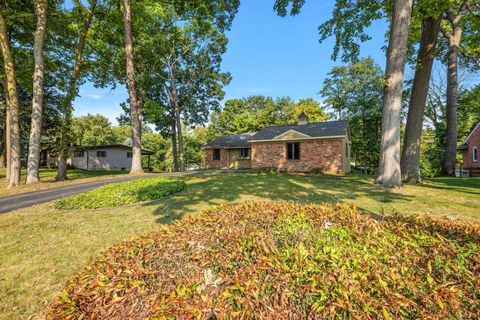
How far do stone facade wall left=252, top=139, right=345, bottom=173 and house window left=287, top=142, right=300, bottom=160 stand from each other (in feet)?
0.88

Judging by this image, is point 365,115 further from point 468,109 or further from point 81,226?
point 81,226

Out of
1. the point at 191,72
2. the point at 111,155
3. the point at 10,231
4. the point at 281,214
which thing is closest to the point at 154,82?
the point at 191,72

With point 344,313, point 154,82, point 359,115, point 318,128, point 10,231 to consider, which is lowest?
point 10,231

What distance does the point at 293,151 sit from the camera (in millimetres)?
18094

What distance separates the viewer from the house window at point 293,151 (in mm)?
17906

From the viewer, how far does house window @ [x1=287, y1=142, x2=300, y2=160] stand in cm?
1791

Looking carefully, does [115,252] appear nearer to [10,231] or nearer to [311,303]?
[311,303]

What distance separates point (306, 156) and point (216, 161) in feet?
37.8

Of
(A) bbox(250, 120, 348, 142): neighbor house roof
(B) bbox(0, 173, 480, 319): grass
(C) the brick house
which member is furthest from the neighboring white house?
(C) the brick house

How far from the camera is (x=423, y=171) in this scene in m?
23.4

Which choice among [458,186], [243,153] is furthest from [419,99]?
[243,153]

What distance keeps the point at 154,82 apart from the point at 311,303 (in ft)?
85.7

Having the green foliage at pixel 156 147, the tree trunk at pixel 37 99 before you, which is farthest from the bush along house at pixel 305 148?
the green foliage at pixel 156 147

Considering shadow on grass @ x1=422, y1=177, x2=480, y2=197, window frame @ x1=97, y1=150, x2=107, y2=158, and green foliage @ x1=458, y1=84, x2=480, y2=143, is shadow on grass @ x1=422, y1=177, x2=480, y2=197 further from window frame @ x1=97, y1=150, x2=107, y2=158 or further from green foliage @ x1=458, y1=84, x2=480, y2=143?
window frame @ x1=97, y1=150, x2=107, y2=158
